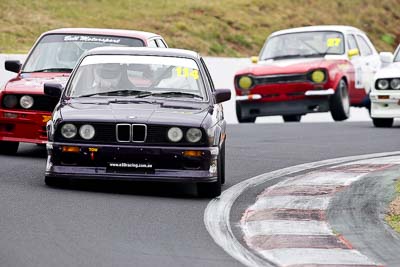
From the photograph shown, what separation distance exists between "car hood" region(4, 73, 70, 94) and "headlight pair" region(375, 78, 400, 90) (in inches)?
287

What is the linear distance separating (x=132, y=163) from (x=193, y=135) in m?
0.58

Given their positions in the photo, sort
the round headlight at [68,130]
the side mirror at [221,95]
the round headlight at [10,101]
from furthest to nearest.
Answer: the round headlight at [10,101] → the side mirror at [221,95] → the round headlight at [68,130]

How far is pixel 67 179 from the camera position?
1166 cm

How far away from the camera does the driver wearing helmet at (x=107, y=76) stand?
1226cm

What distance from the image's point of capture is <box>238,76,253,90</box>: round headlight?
22.8 metres

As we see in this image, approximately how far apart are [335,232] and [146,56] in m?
3.65

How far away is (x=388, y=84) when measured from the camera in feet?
67.2

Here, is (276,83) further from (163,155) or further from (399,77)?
(163,155)

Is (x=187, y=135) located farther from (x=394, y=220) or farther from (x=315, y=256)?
(x=315, y=256)

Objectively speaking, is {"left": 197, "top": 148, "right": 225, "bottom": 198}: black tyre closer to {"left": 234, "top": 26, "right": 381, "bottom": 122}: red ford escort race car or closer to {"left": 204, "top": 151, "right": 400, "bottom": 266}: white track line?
{"left": 204, "top": 151, "right": 400, "bottom": 266}: white track line

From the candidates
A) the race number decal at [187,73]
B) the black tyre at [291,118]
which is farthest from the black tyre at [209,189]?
the black tyre at [291,118]

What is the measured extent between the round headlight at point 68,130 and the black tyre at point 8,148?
3306mm

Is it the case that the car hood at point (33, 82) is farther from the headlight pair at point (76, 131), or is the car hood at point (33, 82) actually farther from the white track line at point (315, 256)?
the white track line at point (315, 256)

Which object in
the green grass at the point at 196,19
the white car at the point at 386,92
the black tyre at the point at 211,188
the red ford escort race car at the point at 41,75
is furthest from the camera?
the green grass at the point at 196,19
